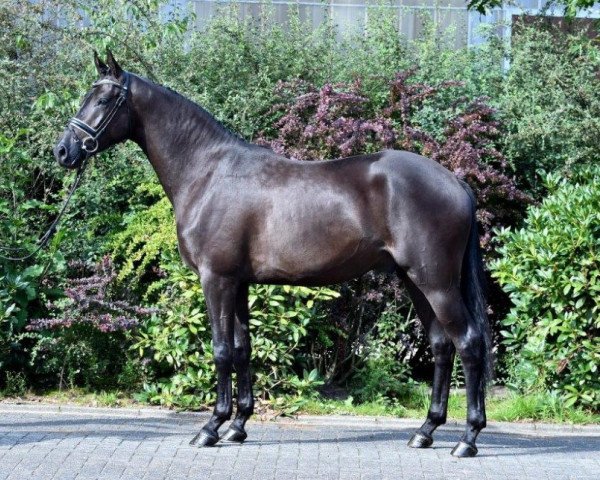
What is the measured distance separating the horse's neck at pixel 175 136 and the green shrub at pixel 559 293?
111 inches

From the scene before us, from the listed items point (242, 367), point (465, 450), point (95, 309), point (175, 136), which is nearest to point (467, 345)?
point (465, 450)

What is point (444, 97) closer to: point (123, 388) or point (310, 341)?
point (310, 341)

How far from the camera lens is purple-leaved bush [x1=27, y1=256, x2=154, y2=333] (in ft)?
28.6

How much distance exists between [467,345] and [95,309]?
11.6 ft

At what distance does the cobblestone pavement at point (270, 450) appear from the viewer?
253 inches

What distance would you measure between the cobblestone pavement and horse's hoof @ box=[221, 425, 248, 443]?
8 cm

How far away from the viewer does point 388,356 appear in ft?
30.6

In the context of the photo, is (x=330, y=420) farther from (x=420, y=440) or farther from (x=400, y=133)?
(x=400, y=133)

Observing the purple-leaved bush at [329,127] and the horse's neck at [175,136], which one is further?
the purple-leaved bush at [329,127]

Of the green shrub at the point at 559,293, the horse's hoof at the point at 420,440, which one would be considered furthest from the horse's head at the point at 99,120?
the green shrub at the point at 559,293

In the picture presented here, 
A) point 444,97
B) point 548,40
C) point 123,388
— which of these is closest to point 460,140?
point 444,97

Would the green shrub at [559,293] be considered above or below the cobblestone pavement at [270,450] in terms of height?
above

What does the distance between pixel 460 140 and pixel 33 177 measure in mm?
4317

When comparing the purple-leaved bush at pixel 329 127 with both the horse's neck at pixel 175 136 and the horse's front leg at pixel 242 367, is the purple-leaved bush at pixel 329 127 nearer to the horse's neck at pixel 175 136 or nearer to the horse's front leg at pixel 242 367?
the horse's neck at pixel 175 136
